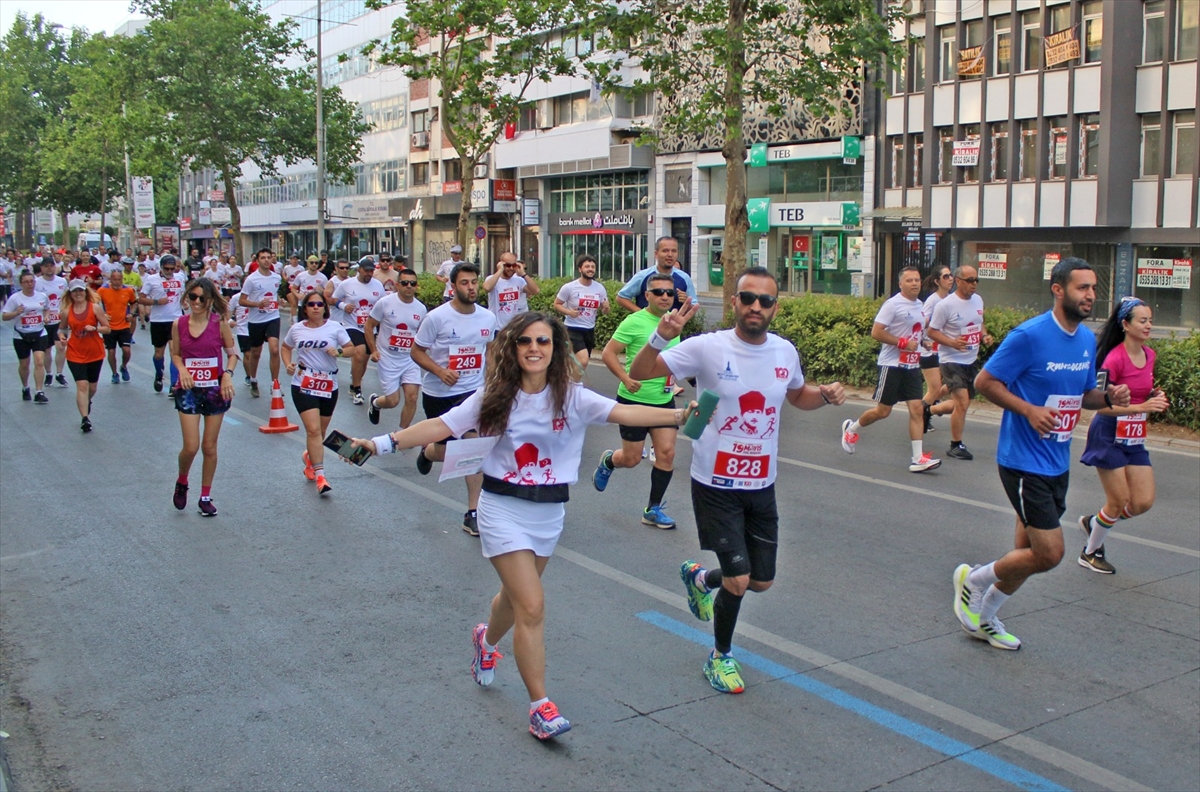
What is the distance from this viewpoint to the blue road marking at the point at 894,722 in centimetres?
442

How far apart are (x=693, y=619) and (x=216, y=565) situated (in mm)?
3157

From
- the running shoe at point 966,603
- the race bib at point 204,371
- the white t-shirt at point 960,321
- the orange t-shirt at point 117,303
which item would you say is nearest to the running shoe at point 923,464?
the white t-shirt at point 960,321

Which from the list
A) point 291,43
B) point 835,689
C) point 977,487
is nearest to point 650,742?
point 835,689

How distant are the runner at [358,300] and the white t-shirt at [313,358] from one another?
529cm

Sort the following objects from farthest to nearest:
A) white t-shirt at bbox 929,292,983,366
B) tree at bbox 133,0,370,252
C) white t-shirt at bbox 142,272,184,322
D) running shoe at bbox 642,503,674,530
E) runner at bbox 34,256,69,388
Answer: tree at bbox 133,0,370,252, runner at bbox 34,256,69,388, white t-shirt at bbox 142,272,184,322, white t-shirt at bbox 929,292,983,366, running shoe at bbox 642,503,674,530

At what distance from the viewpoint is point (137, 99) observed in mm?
52875

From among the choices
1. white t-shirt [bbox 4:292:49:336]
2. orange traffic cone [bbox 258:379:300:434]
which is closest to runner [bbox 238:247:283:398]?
white t-shirt [bbox 4:292:49:336]

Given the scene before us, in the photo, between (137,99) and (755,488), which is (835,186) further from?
(755,488)

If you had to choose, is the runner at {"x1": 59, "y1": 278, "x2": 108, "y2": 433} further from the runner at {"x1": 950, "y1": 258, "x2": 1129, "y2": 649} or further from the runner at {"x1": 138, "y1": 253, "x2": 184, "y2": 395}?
the runner at {"x1": 950, "y1": 258, "x2": 1129, "y2": 649}

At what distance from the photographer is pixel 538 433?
188 inches

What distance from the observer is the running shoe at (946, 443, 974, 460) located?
11.1 metres

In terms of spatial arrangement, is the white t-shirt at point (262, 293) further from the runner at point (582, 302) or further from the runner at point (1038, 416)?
the runner at point (1038, 416)

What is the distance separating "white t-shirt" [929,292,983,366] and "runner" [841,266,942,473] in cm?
36

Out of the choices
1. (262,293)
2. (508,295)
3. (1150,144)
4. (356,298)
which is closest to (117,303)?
(262,293)
